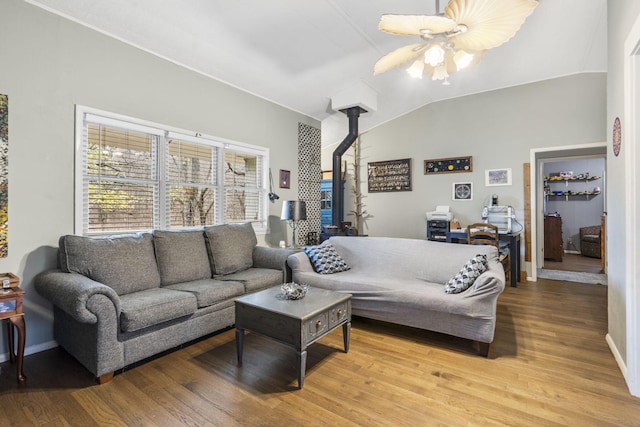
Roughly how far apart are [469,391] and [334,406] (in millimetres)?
879

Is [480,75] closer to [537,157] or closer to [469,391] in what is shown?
[537,157]

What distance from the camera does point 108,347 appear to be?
2.06 m

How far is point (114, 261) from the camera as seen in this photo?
2.56 metres

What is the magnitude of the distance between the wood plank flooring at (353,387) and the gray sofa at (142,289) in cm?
18

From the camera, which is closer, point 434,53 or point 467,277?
point 434,53

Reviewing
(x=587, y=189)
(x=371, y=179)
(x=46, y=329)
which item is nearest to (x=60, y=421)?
(x=46, y=329)

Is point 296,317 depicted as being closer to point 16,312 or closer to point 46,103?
point 16,312

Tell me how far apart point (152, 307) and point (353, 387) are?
1.52 meters

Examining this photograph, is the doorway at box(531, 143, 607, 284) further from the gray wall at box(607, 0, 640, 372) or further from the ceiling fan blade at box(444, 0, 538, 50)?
the ceiling fan blade at box(444, 0, 538, 50)

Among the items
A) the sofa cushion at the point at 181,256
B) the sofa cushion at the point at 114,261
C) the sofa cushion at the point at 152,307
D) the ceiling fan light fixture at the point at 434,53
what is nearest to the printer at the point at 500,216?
the ceiling fan light fixture at the point at 434,53

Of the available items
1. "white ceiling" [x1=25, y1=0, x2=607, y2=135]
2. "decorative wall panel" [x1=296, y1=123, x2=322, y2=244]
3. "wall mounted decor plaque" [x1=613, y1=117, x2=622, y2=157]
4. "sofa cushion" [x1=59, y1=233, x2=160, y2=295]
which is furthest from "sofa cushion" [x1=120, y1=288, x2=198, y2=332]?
"wall mounted decor plaque" [x1=613, y1=117, x2=622, y2=157]

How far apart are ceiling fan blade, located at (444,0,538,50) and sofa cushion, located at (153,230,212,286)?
2955mm

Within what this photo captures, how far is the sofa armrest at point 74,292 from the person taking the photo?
1.97 meters

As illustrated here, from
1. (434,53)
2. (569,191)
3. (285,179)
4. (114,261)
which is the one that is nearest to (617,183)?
(434,53)
